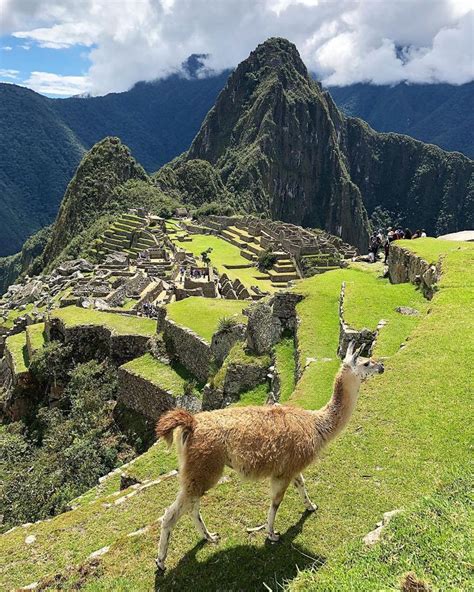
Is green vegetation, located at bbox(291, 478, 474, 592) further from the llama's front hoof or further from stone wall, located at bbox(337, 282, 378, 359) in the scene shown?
stone wall, located at bbox(337, 282, 378, 359)

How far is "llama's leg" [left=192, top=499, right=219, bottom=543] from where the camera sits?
14.5ft

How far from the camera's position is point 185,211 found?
85.2 m

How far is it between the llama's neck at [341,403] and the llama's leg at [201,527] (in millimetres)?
1358

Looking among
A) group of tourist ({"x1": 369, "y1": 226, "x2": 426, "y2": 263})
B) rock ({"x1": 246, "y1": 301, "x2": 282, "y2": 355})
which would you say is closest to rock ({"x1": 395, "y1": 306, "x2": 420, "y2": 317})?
rock ({"x1": 246, "y1": 301, "x2": 282, "y2": 355})

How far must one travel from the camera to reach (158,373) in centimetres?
1330

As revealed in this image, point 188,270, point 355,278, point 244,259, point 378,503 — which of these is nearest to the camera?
point 378,503

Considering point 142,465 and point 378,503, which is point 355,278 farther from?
point 378,503

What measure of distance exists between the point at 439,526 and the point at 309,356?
5.68 meters

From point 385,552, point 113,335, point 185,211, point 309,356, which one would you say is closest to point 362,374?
point 385,552

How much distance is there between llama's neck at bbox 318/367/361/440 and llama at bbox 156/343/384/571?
0.19 metres

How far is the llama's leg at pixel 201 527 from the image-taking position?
442cm

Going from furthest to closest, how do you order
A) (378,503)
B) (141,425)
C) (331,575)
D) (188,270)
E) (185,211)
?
(185,211)
(188,270)
(141,425)
(378,503)
(331,575)

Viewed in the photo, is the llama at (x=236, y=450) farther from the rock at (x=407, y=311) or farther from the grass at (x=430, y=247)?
the grass at (x=430, y=247)

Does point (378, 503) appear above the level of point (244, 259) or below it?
above
